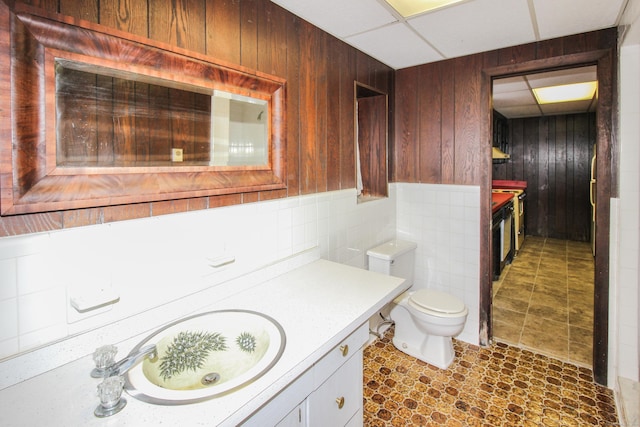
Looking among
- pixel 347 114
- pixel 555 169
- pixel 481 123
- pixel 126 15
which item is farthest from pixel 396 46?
pixel 555 169

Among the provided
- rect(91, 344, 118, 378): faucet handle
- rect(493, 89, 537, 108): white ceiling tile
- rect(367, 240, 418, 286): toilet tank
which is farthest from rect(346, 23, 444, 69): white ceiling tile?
rect(91, 344, 118, 378): faucet handle

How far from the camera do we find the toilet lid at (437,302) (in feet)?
7.54

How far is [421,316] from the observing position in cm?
234

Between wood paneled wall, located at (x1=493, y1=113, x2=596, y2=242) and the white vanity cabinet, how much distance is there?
5936 mm

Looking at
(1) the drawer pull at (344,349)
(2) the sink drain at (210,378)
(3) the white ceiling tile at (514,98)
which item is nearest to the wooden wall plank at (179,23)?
(2) the sink drain at (210,378)

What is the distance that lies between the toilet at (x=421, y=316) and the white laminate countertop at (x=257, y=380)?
0.83 metres

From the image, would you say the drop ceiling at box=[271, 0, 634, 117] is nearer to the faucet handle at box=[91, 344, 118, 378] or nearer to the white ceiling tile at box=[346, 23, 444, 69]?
the white ceiling tile at box=[346, 23, 444, 69]

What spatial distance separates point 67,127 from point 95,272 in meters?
0.46

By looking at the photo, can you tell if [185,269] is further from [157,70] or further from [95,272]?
[157,70]

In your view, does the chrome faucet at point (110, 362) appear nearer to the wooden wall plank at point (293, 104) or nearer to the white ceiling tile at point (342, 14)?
the wooden wall plank at point (293, 104)

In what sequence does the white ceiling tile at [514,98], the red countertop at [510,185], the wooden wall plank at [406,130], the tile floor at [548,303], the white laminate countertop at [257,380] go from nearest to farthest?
the white laminate countertop at [257,380] → the tile floor at [548,303] → the wooden wall plank at [406,130] → the white ceiling tile at [514,98] → the red countertop at [510,185]

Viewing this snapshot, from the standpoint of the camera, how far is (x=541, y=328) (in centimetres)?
291

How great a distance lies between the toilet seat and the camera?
90.0 inches

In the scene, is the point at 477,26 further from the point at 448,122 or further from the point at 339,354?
the point at 339,354
